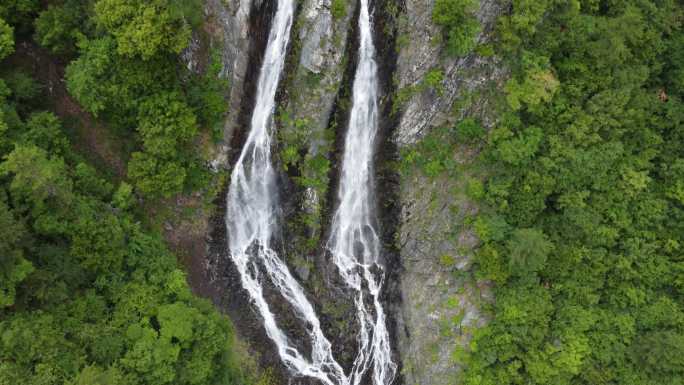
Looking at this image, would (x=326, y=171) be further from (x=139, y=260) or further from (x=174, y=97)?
(x=139, y=260)

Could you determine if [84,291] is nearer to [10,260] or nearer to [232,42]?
[10,260]

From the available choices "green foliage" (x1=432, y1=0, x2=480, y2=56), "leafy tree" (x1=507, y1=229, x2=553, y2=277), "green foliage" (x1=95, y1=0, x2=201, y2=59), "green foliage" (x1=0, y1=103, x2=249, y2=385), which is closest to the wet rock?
"green foliage" (x1=432, y1=0, x2=480, y2=56)

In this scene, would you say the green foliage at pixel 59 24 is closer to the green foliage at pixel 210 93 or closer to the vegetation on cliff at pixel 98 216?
the vegetation on cliff at pixel 98 216

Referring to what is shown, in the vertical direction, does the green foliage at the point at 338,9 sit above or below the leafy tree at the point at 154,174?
above

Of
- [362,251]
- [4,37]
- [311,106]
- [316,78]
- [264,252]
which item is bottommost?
[362,251]

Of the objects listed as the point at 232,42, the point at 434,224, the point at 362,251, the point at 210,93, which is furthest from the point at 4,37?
the point at 434,224

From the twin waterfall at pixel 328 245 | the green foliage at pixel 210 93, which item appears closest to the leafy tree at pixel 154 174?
the green foliage at pixel 210 93
